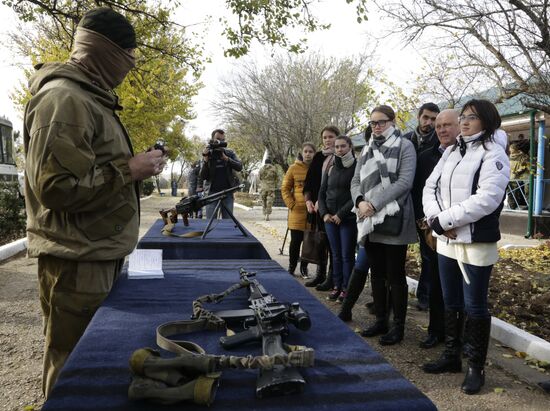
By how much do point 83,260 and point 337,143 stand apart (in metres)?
3.64

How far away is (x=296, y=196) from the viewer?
6508 millimetres

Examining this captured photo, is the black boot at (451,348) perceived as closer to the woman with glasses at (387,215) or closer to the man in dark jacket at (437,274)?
the man in dark jacket at (437,274)

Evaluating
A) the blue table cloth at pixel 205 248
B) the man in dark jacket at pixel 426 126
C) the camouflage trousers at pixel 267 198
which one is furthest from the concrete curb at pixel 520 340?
the camouflage trousers at pixel 267 198

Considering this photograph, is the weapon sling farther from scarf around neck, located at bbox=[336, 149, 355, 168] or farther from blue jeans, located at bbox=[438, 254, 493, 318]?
scarf around neck, located at bbox=[336, 149, 355, 168]

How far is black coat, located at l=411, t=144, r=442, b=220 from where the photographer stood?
4.16 meters

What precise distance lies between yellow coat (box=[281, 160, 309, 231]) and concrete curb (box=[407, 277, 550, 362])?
2.93 meters

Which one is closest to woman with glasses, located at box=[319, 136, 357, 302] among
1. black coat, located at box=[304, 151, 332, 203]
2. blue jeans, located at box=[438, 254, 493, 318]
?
black coat, located at box=[304, 151, 332, 203]

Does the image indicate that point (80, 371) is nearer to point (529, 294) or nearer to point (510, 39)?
point (529, 294)

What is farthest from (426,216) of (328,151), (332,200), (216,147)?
(216,147)

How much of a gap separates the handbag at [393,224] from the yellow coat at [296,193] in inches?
107

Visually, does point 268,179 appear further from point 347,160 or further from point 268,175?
point 347,160

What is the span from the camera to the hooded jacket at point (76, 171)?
1642 millimetres

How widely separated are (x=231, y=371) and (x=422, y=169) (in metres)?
3.43

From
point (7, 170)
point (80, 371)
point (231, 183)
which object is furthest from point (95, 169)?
point (7, 170)
